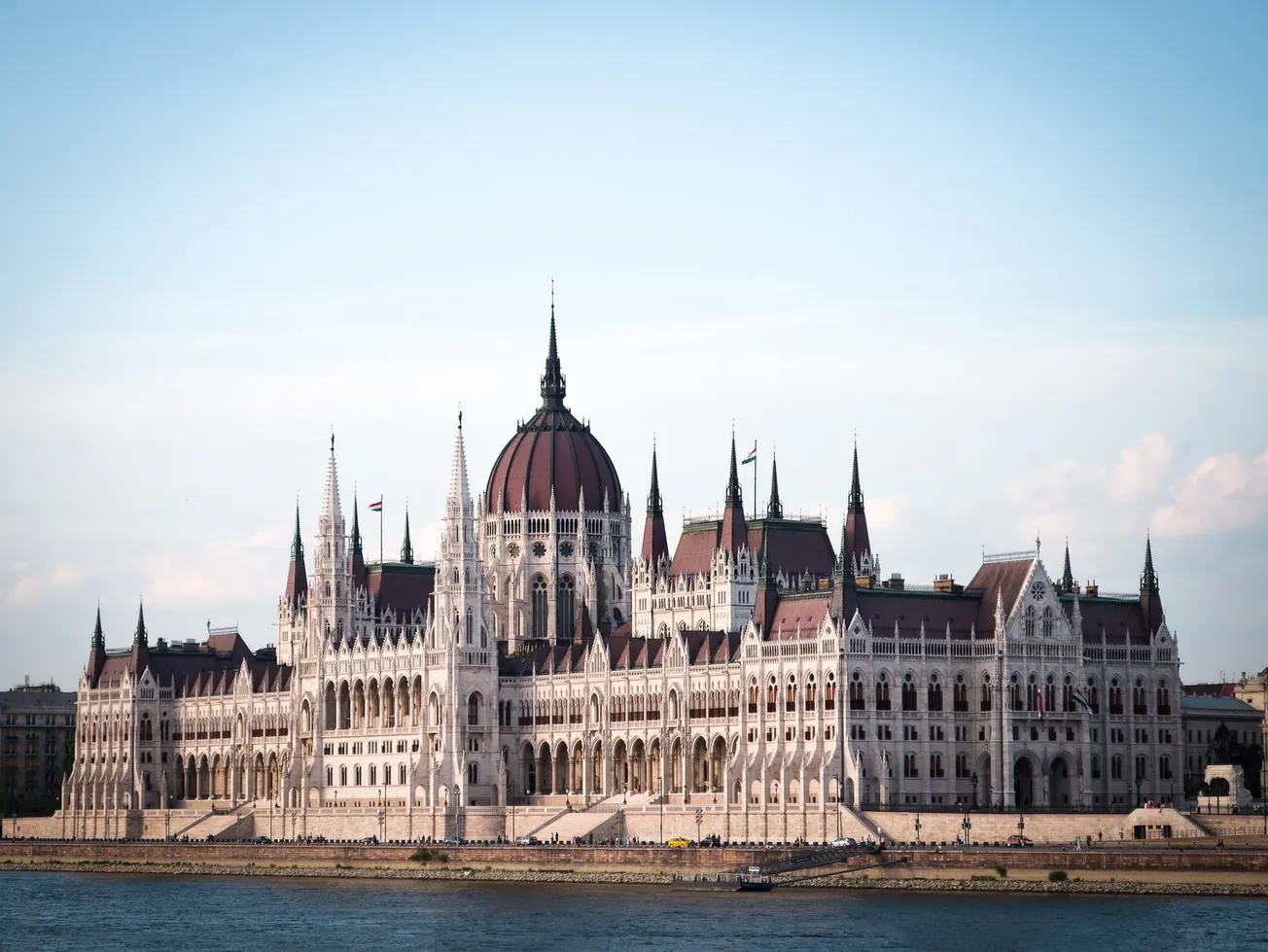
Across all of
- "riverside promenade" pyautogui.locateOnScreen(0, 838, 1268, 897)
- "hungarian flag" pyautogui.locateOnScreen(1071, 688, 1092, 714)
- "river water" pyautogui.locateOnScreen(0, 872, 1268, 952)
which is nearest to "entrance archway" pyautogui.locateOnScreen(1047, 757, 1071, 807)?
"hungarian flag" pyautogui.locateOnScreen(1071, 688, 1092, 714)

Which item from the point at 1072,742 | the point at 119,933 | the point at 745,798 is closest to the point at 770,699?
the point at 745,798

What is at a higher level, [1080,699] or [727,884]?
[1080,699]

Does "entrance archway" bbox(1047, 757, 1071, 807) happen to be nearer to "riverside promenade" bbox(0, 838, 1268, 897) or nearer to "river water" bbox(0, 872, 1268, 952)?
"riverside promenade" bbox(0, 838, 1268, 897)

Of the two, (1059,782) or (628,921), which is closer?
(628,921)

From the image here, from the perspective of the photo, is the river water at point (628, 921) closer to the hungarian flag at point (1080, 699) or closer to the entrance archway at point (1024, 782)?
the entrance archway at point (1024, 782)

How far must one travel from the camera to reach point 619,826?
655ft

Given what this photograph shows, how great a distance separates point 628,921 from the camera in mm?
159250

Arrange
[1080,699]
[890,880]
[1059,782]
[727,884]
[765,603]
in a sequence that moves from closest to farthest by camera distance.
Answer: [890,880]
[727,884]
[1080,699]
[1059,782]
[765,603]

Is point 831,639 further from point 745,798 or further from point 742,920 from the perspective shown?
point 742,920

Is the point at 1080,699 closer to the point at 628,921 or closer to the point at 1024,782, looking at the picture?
the point at 1024,782

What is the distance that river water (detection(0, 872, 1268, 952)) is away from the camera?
14762cm

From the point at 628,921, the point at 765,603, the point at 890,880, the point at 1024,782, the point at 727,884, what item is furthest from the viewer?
the point at 765,603

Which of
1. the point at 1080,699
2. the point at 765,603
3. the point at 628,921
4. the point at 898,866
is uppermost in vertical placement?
the point at 765,603

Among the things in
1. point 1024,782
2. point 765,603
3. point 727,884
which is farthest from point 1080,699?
point 727,884
